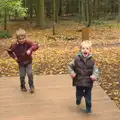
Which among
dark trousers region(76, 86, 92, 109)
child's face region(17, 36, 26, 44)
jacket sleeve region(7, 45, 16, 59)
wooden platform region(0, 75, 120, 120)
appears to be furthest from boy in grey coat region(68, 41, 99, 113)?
jacket sleeve region(7, 45, 16, 59)

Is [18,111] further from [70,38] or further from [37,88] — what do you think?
[70,38]

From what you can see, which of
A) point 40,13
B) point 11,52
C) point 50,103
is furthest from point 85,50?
point 40,13

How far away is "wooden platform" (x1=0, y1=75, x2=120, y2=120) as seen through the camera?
19.1 feet

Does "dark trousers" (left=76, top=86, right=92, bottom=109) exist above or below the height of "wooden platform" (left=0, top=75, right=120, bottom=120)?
above

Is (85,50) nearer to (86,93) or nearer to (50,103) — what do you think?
(86,93)

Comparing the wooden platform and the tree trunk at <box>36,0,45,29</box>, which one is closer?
the wooden platform

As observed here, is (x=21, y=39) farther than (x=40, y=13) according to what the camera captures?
No

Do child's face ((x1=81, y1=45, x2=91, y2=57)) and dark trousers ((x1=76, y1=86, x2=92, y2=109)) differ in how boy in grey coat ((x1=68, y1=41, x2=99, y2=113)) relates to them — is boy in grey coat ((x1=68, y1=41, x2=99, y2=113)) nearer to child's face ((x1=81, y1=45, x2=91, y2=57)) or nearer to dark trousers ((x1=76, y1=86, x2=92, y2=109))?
child's face ((x1=81, y1=45, x2=91, y2=57))

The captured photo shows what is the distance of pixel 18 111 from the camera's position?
6055 mm

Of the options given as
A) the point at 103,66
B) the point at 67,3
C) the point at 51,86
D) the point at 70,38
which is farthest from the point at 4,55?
the point at 67,3

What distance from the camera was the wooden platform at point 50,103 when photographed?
5.82 meters

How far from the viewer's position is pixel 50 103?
647 centimetres

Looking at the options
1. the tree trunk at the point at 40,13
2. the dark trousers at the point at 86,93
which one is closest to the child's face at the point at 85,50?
the dark trousers at the point at 86,93

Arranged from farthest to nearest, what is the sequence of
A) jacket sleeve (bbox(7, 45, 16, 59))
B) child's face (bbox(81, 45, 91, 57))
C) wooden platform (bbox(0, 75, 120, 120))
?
jacket sleeve (bbox(7, 45, 16, 59))
wooden platform (bbox(0, 75, 120, 120))
child's face (bbox(81, 45, 91, 57))
